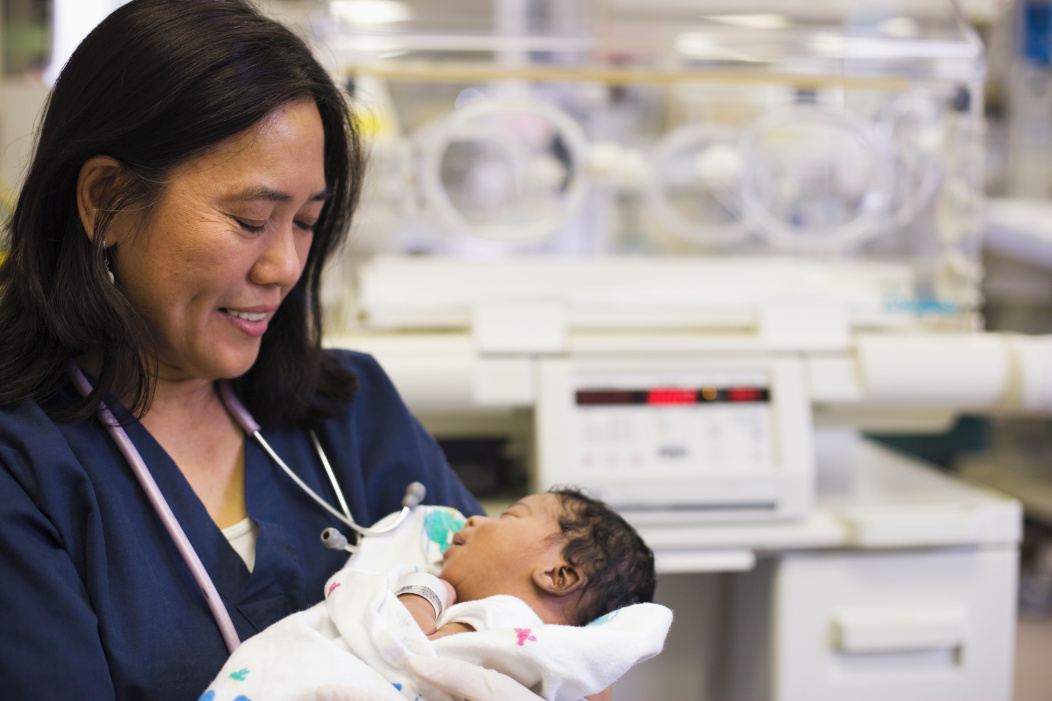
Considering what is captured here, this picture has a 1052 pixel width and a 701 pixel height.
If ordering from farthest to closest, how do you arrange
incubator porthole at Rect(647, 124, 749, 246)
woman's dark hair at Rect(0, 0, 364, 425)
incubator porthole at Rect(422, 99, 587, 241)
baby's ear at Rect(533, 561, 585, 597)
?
1. incubator porthole at Rect(647, 124, 749, 246)
2. incubator porthole at Rect(422, 99, 587, 241)
3. baby's ear at Rect(533, 561, 585, 597)
4. woman's dark hair at Rect(0, 0, 364, 425)

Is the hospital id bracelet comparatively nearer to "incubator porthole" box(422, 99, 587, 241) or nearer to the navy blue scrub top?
the navy blue scrub top

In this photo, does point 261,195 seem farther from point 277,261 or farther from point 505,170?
point 505,170

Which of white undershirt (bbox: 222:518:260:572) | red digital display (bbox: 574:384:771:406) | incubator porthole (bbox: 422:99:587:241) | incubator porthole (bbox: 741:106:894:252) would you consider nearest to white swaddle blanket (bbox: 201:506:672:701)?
white undershirt (bbox: 222:518:260:572)

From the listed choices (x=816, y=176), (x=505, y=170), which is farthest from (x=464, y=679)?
(x=816, y=176)

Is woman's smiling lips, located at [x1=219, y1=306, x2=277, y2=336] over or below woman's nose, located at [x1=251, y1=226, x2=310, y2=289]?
below

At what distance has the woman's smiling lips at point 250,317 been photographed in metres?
0.87

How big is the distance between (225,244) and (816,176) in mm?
1268

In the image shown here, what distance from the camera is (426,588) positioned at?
0.87m

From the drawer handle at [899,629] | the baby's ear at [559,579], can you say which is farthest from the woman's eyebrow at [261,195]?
the drawer handle at [899,629]

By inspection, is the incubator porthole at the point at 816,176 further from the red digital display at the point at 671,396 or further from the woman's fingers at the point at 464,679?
the woman's fingers at the point at 464,679

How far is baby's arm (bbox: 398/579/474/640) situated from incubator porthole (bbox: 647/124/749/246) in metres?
1.20

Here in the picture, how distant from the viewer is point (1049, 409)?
1380 millimetres

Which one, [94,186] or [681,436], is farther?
[681,436]

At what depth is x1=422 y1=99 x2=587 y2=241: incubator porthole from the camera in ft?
5.35
